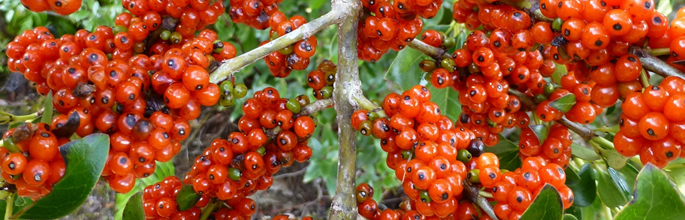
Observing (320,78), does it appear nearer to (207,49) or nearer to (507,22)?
(207,49)

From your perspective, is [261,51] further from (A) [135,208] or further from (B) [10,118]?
(B) [10,118]

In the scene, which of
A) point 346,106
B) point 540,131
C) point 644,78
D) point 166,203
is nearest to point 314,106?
point 346,106

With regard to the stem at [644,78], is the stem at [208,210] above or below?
below

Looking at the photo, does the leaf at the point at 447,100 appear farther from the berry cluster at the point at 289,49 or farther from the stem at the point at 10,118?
the stem at the point at 10,118

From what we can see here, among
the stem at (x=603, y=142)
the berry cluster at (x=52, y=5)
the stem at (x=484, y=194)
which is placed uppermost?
the berry cluster at (x=52, y=5)

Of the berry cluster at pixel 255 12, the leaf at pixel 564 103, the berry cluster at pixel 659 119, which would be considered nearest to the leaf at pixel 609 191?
the leaf at pixel 564 103

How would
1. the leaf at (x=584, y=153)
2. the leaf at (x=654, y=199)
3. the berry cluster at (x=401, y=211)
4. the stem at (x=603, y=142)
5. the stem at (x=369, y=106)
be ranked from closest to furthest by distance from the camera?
the leaf at (x=654, y=199), the berry cluster at (x=401, y=211), the stem at (x=369, y=106), the stem at (x=603, y=142), the leaf at (x=584, y=153)
